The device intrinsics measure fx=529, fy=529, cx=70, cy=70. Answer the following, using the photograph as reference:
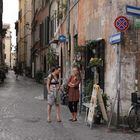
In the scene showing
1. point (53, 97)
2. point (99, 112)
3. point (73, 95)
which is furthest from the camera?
point (73, 95)

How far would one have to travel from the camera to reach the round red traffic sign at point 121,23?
1349 cm

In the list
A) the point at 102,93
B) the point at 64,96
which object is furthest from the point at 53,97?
the point at 64,96

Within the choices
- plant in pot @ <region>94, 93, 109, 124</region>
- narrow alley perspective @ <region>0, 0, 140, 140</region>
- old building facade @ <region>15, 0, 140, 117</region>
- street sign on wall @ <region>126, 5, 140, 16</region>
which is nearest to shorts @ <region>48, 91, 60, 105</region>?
narrow alley perspective @ <region>0, 0, 140, 140</region>

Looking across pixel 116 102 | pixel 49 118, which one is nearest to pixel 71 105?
pixel 49 118

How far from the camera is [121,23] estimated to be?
13.5 metres

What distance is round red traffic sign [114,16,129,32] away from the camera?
44.3ft

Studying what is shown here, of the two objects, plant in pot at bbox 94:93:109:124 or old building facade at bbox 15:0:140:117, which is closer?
old building facade at bbox 15:0:140:117

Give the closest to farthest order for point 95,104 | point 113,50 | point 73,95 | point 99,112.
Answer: point 95,104
point 99,112
point 113,50
point 73,95

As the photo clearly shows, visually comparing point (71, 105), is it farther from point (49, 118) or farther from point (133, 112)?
point (133, 112)

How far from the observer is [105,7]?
15898 millimetres

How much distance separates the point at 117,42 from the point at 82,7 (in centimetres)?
743

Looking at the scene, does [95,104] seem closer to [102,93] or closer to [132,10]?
[102,93]

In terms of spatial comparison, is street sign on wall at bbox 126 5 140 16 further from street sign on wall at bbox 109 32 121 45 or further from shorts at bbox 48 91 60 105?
shorts at bbox 48 91 60 105

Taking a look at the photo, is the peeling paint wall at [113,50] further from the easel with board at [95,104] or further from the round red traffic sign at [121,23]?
the round red traffic sign at [121,23]
